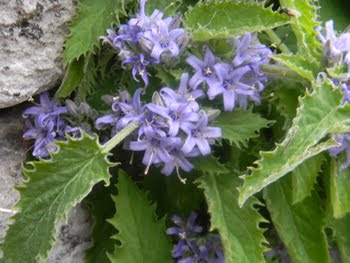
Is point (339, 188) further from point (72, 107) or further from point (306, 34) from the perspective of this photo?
point (72, 107)

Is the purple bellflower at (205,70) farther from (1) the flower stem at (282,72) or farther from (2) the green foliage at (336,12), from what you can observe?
(2) the green foliage at (336,12)

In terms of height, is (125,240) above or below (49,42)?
below

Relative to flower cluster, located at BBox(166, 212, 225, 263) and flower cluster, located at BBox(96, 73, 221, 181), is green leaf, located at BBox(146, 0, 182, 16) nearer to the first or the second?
flower cluster, located at BBox(96, 73, 221, 181)

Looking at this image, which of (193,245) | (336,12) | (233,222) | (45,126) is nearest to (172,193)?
(193,245)

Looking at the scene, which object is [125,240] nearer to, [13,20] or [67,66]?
[67,66]

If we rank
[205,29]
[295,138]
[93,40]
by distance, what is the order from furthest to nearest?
[93,40] < [205,29] < [295,138]

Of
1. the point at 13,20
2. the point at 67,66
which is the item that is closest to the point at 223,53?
the point at 67,66

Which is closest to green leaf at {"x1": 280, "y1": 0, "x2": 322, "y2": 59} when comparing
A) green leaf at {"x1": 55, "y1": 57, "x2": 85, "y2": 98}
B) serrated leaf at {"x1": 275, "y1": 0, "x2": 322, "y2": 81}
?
serrated leaf at {"x1": 275, "y1": 0, "x2": 322, "y2": 81}
